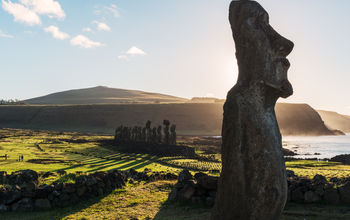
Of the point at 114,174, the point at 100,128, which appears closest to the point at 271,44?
the point at 114,174

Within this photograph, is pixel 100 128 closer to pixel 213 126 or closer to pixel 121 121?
pixel 121 121

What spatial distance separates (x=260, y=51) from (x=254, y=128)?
1.68 meters

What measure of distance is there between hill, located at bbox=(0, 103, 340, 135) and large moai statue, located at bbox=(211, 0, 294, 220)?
11204cm

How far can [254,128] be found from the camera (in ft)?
23.1

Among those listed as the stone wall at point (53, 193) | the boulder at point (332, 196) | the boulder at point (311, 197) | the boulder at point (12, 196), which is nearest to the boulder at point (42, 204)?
the stone wall at point (53, 193)

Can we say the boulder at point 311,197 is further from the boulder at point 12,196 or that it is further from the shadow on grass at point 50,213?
the boulder at point 12,196

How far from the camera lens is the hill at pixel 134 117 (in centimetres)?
12875

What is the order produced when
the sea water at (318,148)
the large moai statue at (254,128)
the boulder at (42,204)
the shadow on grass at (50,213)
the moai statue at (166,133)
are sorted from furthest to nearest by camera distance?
1. the sea water at (318,148)
2. the moai statue at (166,133)
3. the boulder at (42,204)
4. the shadow on grass at (50,213)
5. the large moai statue at (254,128)

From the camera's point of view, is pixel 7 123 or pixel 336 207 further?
pixel 7 123

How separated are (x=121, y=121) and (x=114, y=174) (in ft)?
387

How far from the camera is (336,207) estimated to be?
11070 mm

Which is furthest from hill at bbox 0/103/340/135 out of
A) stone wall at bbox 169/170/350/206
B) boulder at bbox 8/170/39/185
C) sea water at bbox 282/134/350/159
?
stone wall at bbox 169/170/350/206

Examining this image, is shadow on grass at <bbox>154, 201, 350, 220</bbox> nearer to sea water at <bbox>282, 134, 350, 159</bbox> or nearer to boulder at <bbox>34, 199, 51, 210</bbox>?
boulder at <bbox>34, 199, 51, 210</bbox>

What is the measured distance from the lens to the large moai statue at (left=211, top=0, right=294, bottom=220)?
685cm
